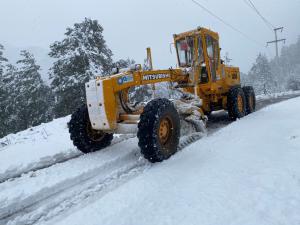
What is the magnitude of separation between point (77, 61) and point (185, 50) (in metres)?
17.2

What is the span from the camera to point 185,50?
391 inches

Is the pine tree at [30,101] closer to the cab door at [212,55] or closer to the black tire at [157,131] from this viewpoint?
the cab door at [212,55]

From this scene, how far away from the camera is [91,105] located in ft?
Answer: 19.7

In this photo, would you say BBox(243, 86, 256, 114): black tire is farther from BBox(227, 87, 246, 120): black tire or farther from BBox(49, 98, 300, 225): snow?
BBox(49, 98, 300, 225): snow

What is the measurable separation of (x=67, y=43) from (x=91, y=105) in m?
22.3

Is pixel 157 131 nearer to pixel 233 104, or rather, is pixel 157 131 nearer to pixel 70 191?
pixel 70 191

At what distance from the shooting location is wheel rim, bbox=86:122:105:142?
669cm

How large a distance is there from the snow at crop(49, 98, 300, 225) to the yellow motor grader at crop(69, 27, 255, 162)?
692mm

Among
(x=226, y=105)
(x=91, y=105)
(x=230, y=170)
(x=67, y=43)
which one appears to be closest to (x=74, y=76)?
(x=67, y=43)

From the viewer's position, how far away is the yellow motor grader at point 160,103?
5.62 m

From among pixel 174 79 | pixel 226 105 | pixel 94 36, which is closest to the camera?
pixel 174 79

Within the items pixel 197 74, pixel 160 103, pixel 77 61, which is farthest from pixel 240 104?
pixel 77 61

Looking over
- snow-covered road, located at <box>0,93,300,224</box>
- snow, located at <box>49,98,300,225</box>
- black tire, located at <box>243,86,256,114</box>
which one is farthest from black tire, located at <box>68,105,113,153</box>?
black tire, located at <box>243,86,256,114</box>

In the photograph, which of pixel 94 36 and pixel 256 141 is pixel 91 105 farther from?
pixel 94 36
